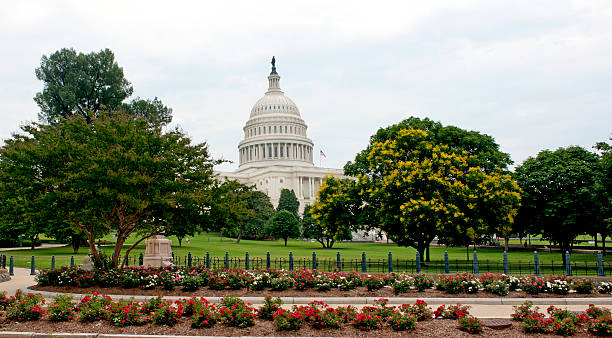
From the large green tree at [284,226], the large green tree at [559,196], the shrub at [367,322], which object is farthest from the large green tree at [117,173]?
the large green tree at [284,226]

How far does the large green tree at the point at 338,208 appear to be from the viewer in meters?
35.5

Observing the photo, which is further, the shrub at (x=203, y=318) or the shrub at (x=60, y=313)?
the shrub at (x=60, y=313)

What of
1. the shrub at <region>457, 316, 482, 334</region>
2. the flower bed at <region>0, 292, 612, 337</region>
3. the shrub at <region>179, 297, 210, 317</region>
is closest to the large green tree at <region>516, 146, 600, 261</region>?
the flower bed at <region>0, 292, 612, 337</region>

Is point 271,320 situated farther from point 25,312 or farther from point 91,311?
point 25,312

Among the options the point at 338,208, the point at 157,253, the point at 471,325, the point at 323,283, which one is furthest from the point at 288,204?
the point at 471,325

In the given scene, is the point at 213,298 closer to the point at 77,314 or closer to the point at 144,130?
the point at 77,314

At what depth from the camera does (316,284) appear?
65.2ft

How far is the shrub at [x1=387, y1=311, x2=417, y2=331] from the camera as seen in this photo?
12.4 metres

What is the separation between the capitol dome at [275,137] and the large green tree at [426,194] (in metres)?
120

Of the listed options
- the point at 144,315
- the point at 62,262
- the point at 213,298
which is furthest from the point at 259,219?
the point at 144,315

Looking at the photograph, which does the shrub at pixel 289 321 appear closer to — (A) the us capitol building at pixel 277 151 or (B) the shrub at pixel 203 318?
(B) the shrub at pixel 203 318

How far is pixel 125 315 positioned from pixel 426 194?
2255 centimetres

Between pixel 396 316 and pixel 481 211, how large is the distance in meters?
23.5

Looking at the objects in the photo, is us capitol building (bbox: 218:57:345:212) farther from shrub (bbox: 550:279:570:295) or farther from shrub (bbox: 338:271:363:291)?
shrub (bbox: 550:279:570:295)
